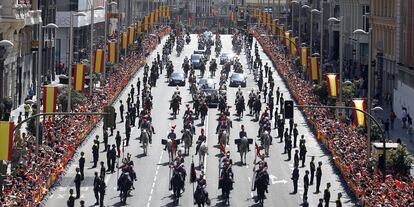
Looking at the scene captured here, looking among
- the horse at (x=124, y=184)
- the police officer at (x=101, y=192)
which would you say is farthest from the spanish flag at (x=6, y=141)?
the horse at (x=124, y=184)

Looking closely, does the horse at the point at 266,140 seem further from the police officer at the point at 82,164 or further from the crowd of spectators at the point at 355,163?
the police officer at the point at 82,164

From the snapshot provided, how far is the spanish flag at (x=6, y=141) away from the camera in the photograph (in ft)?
137

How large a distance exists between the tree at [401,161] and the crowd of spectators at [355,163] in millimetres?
482

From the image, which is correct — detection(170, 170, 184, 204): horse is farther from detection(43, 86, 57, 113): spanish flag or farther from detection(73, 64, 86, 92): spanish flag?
detection(73, 64, 86, 92): spanish flag

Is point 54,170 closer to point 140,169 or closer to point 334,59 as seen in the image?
point 140,169

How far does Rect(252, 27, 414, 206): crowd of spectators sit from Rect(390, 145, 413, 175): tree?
482 mm

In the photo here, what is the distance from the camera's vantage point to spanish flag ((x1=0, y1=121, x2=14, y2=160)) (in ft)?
137

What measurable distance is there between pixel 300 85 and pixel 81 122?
2699 cm

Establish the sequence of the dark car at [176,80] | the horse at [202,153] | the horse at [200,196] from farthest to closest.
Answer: the dark car at [176,80], the horse at [202,153], the horse at [200,196]

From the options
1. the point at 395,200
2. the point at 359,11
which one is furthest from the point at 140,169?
the point at 359,11

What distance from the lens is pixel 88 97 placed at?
246ft

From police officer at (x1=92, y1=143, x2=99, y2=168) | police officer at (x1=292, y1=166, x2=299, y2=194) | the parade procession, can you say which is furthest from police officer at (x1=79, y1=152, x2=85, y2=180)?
police officer at (x1=292, y1=166, x2=299, y2=194)

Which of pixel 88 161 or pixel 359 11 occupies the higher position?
pixel 359 11

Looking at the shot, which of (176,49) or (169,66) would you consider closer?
(169,66)
